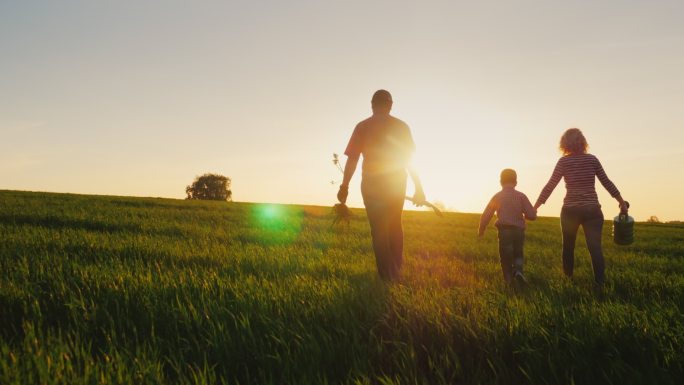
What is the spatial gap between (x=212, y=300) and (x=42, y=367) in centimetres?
169

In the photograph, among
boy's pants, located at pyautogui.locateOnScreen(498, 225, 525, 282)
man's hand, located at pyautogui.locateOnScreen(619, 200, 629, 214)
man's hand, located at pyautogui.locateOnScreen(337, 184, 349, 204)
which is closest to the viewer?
man's hand, located at pyautogui.locateOnScreen(337, 184, 349, 204)

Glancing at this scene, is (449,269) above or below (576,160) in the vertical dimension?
below

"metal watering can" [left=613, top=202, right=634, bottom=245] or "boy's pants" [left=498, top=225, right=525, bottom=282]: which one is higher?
"metal watering can" [left=613, top=202, right=634, bottom=245]

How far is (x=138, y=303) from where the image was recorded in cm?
375

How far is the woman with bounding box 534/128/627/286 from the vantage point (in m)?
6.13

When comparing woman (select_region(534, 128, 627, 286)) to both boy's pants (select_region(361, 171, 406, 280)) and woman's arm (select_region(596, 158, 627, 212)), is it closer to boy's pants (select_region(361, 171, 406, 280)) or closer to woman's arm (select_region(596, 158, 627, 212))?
woman's arm (select_region(596, 158, 627, 212))

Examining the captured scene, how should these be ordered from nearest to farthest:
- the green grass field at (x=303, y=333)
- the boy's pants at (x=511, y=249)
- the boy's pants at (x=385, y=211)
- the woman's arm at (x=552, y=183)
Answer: the green grass field at (x=303, y=333) → the boy's pants at (x=385, y=211) → the boy's pants at (x=511, y=249) → the woman's arm at (x=552, y=183)

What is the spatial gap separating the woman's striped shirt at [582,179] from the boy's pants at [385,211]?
93.9 inches

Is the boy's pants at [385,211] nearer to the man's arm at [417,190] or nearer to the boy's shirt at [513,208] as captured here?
the man's arm at [417,190]

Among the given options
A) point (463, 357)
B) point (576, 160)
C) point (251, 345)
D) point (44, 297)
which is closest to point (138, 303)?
point (44, 297)

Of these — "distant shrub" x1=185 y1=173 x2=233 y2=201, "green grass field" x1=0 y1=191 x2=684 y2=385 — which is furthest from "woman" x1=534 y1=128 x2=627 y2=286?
"distant shrub" x1=185 y1=173 x2=233 y2=201

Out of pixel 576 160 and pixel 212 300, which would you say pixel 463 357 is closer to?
pixel 212 300

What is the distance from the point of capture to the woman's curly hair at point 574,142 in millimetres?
6363

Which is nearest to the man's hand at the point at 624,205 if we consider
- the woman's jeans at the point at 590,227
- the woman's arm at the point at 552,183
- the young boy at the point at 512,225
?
the woman's jeans at the point at 590,227
